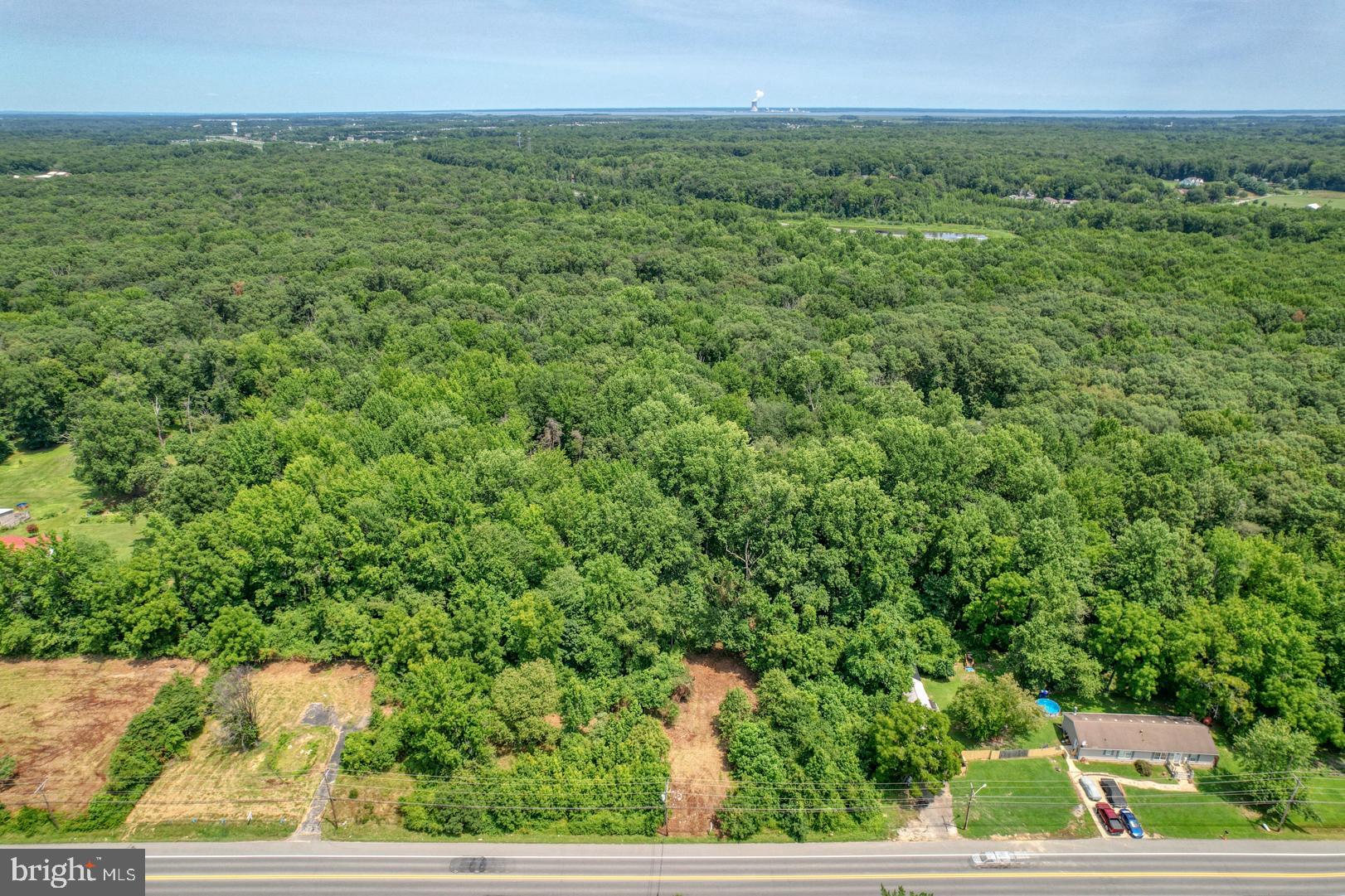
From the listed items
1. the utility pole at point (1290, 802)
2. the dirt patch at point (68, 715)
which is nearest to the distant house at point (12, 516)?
the dirt patch at point (68, 715)

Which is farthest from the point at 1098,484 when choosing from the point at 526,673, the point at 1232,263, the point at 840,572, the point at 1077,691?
the point at 1232,263

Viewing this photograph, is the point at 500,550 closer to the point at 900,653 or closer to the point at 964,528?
the point at 900,653

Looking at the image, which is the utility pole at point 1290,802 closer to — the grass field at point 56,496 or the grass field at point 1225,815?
the grass field at point 1225,815

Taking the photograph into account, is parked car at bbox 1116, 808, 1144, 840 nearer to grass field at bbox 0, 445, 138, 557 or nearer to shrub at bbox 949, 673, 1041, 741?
shrub at bbox 949, 673, 1041, 741

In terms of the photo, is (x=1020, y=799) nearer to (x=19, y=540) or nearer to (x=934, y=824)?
(x=934, y=824)

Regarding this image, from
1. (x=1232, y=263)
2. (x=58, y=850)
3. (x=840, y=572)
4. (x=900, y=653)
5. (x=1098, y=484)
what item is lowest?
(x=58, y=850)

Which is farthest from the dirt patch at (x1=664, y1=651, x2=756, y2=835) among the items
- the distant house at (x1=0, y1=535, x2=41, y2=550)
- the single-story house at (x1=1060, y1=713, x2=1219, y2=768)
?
the distant house at (x1=0, y1=535, x2=41, y2=550)
